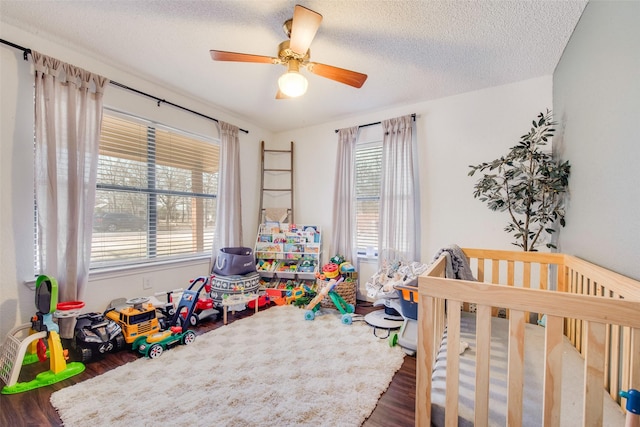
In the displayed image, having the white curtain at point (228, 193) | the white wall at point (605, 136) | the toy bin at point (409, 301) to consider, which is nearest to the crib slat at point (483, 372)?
the white wall at point (605, 136)

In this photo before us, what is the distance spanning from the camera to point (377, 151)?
346 cm

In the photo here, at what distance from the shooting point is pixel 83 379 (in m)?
1.73

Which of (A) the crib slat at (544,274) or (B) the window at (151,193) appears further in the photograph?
(B) the window at (151,193)

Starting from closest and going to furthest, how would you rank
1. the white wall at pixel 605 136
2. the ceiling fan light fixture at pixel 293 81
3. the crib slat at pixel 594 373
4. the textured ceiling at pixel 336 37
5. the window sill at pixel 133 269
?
the crib slat at pixel 594 373, the white wall at pixel 605 136, the textured ceiling at pixel 336 37, the ceiling fan light fixture at pixel 293 81, the window sill at pixel 133 269

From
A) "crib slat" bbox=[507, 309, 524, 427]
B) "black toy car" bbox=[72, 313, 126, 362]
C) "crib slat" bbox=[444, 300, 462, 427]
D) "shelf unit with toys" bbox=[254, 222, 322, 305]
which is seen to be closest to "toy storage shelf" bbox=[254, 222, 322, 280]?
"shelf unit with toys" bbox=[254, 222, 322, 305]

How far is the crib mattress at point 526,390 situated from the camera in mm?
930

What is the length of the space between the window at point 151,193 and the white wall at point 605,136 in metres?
3.49

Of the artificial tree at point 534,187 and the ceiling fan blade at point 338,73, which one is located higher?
the ceiling fan blade at point 338,73

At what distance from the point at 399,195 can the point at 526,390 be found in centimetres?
230

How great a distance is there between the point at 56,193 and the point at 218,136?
1.75 metres

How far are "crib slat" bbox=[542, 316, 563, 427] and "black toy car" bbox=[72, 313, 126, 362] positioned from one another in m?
2.57

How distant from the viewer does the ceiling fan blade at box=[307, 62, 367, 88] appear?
6.25 feet

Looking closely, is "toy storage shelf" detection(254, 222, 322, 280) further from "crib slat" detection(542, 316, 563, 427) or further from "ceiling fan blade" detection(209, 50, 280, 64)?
"crib slat" detection(542, 316, 563, 427)

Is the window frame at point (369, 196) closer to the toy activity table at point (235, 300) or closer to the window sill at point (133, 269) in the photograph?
the toy activity table at point (235, 300)
